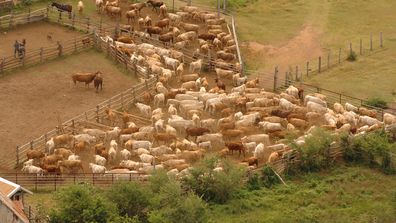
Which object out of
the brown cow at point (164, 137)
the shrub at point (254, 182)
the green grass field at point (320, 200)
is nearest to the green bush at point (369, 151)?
the green grass field at point (320, 200)

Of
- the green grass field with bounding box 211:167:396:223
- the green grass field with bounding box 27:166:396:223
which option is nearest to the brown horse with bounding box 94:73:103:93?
the green grass field with bounding box 27:166:396:223

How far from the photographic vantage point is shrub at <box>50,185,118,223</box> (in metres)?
29.1

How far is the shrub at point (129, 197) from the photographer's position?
30283mm

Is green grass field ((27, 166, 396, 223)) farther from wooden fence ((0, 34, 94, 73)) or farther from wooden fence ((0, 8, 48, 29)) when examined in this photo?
wooden fence ((0, 8, 48, 29))

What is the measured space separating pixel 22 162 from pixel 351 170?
1205 cm

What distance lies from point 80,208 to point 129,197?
1850 mm

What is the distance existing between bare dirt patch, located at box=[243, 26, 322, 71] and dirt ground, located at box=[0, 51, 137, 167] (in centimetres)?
681

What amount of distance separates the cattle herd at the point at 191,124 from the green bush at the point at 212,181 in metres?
0.62

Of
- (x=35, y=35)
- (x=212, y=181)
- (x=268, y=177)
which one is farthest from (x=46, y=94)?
(x=268, y=177)

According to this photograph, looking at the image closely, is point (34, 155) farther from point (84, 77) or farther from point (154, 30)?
point (154, 30)

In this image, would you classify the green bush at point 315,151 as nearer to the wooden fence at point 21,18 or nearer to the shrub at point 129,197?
the shrub at point 129,197

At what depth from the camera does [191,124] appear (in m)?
37.2

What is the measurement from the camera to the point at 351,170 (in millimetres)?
35344

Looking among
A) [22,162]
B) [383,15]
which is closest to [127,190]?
[22,162]
